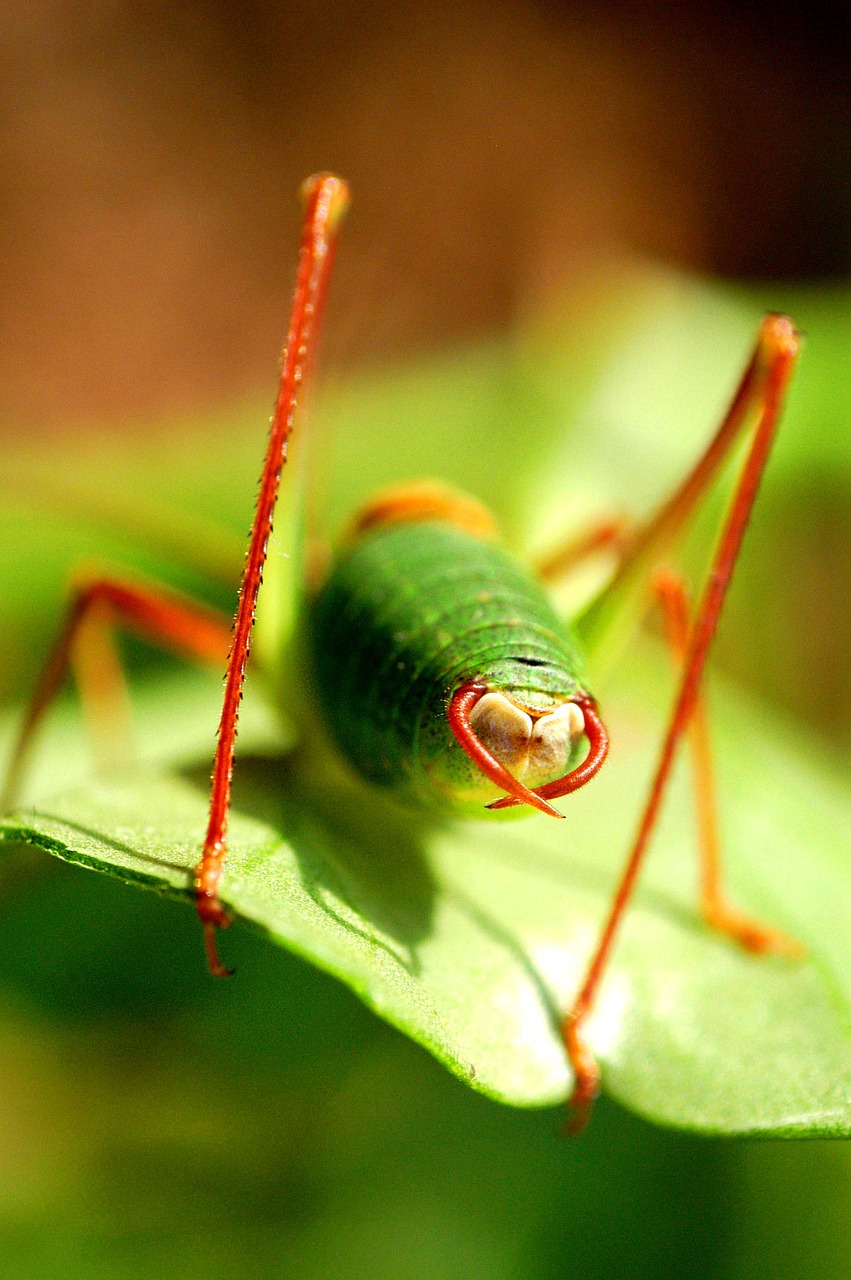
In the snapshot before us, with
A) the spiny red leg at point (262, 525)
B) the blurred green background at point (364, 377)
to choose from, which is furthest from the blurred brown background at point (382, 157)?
the spiny red leg at point (262, 525)

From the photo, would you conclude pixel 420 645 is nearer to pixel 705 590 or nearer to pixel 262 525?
pixel 262 525

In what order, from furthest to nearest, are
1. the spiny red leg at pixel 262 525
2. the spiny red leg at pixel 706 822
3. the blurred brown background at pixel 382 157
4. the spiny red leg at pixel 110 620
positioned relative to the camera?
the blurred brown background at pixel 382 157 → the spiny red leg at pixel 110 620 → the spiny red leg at pixel 706 822 → the spiny red leg at pixel 262 525

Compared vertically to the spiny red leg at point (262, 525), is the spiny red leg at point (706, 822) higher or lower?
lower

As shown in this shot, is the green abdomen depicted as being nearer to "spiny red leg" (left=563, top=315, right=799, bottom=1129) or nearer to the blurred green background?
"spiny red leg" (left=563, top=315, right=799, bottom=1129)

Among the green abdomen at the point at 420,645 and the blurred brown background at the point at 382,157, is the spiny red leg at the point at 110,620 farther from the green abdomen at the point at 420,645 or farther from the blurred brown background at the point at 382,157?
the blurred brown background at the point at 382,157

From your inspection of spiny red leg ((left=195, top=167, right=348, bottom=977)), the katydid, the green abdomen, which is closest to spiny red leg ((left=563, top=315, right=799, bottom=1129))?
the katydid

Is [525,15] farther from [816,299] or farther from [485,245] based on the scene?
[816,299]
